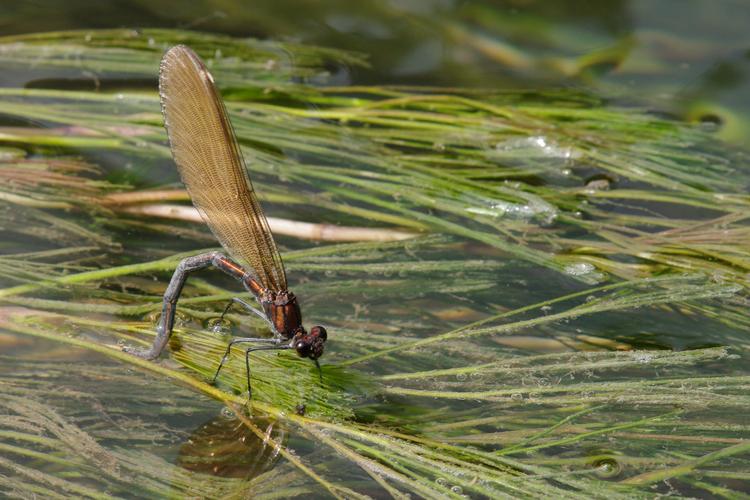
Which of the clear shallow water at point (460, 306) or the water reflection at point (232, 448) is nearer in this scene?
the clear shallow water at point (460, 306)

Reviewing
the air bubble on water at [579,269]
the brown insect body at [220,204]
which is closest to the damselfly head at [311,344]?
the brown insect body at [220,204]

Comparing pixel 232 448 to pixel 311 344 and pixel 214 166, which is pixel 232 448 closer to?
pixel 311 344

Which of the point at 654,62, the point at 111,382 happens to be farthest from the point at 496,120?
the point at 111,382

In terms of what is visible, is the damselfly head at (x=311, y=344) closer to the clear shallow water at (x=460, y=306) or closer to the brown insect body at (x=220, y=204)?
the brown insect body at (x=220, y=204)

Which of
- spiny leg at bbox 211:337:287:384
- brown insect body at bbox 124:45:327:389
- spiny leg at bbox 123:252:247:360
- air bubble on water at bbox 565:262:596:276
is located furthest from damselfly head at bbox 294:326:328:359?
air bubble on water at bbox 565:262:596:276

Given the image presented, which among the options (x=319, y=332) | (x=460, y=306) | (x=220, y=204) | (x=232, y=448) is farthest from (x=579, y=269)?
(x=232, y=448)

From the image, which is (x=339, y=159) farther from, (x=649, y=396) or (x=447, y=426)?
(x=649, y=396)

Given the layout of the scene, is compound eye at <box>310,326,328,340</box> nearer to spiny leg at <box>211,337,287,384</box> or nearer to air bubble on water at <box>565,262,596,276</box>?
spiny leg at <box>211,337,287,384</box>
